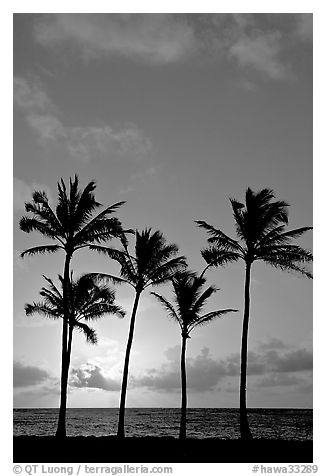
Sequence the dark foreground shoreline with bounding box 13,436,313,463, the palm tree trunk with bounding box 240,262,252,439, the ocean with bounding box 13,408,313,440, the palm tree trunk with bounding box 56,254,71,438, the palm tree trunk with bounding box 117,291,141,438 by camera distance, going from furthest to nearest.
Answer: the ocean with bounding box 13,408,313,440 → the palm tree trunk with bounding box 117,291,141,438 → the palm tree trunk with bounding box 56,254,71,438 → the palm tree trunk with bounding box 240,262,252,439 → the dark foreground shoreline with bounding box 13,436,313,463

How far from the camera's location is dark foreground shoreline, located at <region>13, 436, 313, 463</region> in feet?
61.0

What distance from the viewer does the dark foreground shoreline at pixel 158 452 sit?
1859cm

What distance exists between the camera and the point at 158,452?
21016 millimetres

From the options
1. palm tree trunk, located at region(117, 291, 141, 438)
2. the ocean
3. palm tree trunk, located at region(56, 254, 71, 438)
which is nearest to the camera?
palm tree trunk, located at region(56, 254, 71, 438)

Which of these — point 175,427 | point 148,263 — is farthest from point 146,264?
point 175,427

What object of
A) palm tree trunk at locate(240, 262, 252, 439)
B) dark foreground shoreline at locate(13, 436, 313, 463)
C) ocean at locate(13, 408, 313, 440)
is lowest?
ocean at locate(13, 408, 313, 440)

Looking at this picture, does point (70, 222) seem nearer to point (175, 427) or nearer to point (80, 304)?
point (80, 304)

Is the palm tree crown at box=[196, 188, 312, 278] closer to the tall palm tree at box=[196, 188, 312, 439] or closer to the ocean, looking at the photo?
the tall palm tree at box=[196, 188, 312, 439]

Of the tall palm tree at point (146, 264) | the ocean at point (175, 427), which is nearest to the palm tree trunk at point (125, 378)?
the tall palm tree at point (146, 264)

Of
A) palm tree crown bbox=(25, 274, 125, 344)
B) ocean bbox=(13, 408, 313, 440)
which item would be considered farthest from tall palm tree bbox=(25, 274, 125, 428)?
ocean bbox=(13, 408, 313, 440)

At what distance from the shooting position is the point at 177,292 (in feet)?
94.9
